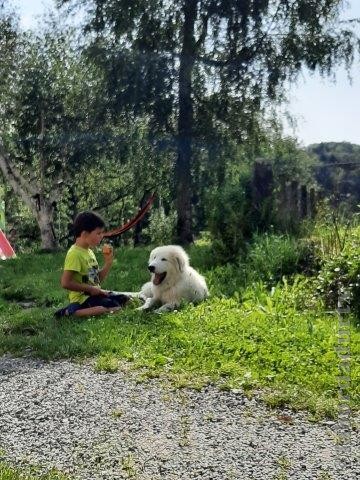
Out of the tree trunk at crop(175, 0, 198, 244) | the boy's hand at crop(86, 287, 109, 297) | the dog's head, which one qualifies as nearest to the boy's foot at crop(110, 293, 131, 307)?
the boy's hand at crop(86, 287, 109, 297)

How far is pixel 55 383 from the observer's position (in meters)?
4.60

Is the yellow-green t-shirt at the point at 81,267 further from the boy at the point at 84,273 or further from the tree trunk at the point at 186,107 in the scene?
the tree trunk at the point at 186,107

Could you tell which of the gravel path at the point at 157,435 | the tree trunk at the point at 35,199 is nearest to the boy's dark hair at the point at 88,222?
the gravel path at the point at 157,435

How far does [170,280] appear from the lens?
7262 mm

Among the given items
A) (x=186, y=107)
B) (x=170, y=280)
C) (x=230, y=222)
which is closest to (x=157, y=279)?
(x=170, y=280)

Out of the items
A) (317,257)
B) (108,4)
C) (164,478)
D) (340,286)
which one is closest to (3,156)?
(108,4)

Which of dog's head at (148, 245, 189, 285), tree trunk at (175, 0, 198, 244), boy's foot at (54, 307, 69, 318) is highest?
tree trunk at (175, 0, 198, 244)

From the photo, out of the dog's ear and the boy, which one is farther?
the dog's ear

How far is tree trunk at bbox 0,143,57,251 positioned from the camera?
17.6 metres

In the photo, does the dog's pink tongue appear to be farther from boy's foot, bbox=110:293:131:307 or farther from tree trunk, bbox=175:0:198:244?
tree trunk, bbox=175:0:198:244

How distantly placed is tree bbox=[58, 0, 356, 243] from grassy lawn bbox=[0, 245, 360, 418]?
309 inches

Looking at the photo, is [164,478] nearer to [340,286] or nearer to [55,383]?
[55,383]

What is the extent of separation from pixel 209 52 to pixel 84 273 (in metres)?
10.2

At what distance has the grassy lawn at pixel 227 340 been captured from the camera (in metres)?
4.42
